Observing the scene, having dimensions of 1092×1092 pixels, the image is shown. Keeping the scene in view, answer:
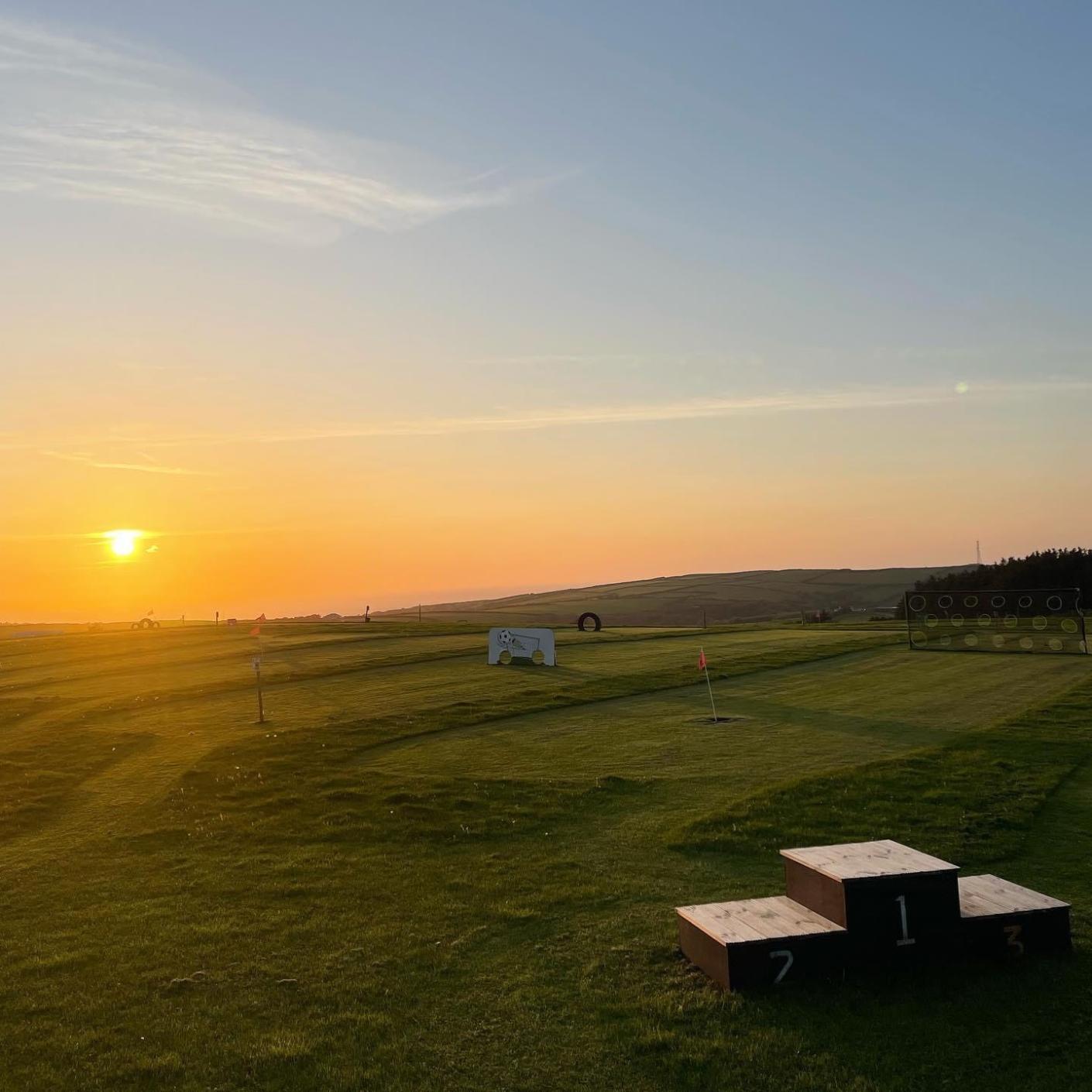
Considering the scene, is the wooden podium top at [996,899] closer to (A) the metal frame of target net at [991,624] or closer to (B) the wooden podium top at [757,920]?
(B) the wooden podium top at [757,920]

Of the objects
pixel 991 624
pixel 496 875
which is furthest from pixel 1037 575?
pixel 496 875

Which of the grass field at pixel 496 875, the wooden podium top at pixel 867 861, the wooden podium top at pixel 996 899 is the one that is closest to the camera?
the grass field at pixel 496 875

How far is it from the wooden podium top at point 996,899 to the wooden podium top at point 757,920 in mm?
1706

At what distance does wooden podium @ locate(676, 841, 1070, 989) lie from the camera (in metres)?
10.4

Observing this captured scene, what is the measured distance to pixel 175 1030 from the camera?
9.99 metres

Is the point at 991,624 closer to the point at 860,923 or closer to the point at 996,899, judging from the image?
the point at 996,899

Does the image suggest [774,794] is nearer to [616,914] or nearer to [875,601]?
[616,914]

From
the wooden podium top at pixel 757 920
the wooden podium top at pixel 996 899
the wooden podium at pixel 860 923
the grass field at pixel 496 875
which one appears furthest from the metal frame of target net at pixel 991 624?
the wooden podium top at pixel 757 920

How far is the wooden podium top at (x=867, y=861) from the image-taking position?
34.8 ft

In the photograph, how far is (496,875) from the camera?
1493cm

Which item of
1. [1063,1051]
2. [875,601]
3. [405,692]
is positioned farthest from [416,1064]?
[875,601]

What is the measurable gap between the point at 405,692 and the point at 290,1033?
24.3 meters

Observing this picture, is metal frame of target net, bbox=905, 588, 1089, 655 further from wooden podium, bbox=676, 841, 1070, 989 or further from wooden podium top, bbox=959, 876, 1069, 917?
wooden podium, bbox=676, 841, 1070, 989

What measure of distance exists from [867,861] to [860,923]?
2.35 ft
